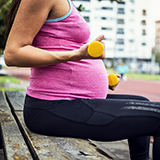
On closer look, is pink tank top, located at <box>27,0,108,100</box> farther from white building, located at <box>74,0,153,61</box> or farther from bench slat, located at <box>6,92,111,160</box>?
white building, located at <box>74,0,153,61</box>

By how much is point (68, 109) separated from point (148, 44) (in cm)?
7494

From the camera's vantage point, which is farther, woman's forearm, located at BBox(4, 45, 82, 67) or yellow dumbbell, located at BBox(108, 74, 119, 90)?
yellow dumbbell, located at BBox(108, 74, 119, 90)

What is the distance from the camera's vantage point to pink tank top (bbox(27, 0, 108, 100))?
1434 millimetres

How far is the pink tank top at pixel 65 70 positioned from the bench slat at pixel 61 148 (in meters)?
0.21

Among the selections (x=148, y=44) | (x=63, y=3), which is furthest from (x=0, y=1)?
(x=148, y=44)

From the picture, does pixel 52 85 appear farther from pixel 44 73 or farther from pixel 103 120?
pixel 103 120

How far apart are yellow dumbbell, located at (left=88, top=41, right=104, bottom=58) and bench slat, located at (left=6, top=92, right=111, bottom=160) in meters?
0.45

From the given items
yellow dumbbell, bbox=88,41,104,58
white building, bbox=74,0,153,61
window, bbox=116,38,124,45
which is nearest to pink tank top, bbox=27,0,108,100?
yellow dumbbell, bbox=88,41,104,58

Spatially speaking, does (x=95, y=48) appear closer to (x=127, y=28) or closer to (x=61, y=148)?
(x=61, y=148)

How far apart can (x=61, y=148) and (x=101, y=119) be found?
0.76ft

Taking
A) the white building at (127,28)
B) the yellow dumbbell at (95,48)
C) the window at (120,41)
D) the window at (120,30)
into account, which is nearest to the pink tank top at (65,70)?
the yellow dumbbell at (95,48)

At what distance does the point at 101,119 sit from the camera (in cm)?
132

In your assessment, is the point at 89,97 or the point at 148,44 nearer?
the point at 89,97

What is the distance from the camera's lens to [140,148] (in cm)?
174
